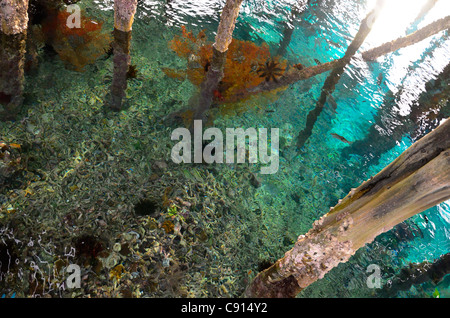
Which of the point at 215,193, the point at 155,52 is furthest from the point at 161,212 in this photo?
the point at 155,52

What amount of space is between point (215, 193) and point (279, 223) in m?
1.99

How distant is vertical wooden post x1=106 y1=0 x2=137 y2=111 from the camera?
5.97m

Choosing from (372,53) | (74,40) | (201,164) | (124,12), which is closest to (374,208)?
(201,164)

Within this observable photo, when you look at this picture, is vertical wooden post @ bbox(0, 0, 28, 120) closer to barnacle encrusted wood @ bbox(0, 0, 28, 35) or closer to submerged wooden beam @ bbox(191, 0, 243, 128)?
barnacle encrusted wood @ bbox(0, 0, 28, 35)

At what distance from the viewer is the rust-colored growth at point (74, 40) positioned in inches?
334

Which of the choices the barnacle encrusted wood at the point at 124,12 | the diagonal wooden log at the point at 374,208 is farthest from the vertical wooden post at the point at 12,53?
the diagonal wooden log at the point at 374,208

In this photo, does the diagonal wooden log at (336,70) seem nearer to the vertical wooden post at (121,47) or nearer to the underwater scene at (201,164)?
the underwater scene at (201,164)

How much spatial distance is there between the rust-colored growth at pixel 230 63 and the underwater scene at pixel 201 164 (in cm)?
6

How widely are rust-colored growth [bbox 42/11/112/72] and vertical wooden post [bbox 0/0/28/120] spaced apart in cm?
211

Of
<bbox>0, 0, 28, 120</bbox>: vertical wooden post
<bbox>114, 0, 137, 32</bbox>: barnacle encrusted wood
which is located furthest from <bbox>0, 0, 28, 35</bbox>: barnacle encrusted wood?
<bbox>114, 0, 137, 32</bbox>: barnacle encrusted wood

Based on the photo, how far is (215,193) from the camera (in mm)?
6914

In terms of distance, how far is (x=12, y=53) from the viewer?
19.8 ft

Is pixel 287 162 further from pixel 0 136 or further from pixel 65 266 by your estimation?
pixel 0 136

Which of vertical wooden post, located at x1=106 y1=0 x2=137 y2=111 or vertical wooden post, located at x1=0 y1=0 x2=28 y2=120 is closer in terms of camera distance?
vertical wooden post, located at x1=0 y1=0 x2=28 y2=120
